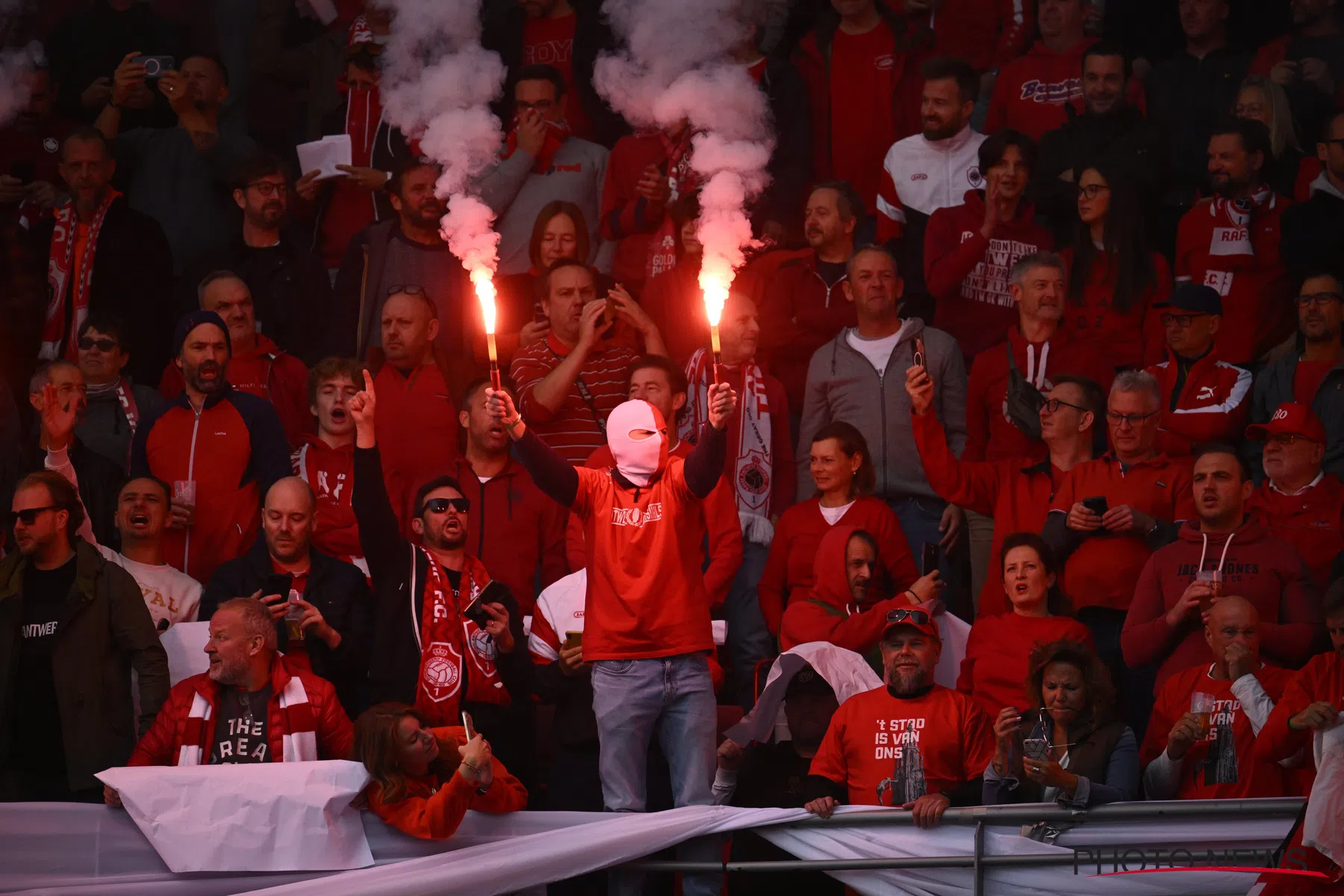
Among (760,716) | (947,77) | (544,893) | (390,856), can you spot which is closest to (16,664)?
(390,856)

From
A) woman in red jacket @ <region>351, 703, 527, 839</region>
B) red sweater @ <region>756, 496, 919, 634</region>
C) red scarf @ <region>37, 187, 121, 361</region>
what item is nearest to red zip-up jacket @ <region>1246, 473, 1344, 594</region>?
red sweater @ <region>756, 496, 919, 634</region>

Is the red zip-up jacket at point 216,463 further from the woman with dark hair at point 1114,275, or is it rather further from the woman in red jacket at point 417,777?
the woman with dark hair at point 1114,275

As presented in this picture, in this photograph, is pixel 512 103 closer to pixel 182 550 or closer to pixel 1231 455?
pixel 182 550

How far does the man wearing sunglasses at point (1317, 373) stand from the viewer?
7656mm

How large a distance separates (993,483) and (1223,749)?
184cm

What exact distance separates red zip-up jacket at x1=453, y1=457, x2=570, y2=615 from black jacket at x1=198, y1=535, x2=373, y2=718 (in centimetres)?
66

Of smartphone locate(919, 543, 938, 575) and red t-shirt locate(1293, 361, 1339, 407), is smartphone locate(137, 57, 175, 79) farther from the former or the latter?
red t-shirt locate(1293, 361, 1339, 407)

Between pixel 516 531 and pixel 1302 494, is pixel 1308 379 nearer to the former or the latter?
pixel 1302 494

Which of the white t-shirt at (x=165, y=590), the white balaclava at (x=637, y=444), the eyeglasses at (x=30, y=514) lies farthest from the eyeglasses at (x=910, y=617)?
the eyeglasses at (x=30, y=514)

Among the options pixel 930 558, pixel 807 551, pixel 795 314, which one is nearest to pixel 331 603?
pixel 807 551

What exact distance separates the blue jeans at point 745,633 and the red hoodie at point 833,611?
0.82ft

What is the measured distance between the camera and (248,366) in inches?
328

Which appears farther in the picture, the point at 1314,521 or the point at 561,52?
the point at 561,52

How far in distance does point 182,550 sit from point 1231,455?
4079 mm
